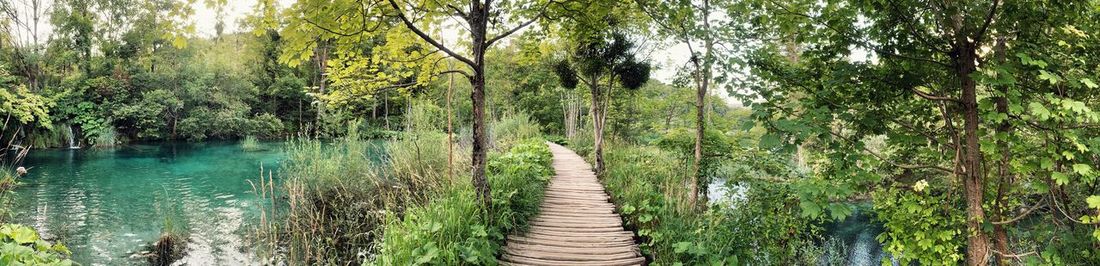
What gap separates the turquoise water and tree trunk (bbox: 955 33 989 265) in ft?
19.5

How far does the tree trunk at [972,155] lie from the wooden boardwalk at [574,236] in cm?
214

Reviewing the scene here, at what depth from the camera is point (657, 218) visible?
4.68 metres

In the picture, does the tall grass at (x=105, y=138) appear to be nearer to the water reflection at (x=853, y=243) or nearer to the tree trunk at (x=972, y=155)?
the water reflection at (x=853, y=243)

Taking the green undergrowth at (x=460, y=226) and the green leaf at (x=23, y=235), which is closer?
the green leaf at (x=23, y=235)

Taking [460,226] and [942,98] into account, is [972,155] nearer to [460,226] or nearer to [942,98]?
[942,98]

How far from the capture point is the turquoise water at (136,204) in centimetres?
586

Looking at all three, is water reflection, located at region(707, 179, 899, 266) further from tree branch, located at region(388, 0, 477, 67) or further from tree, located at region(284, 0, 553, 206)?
tree branch, located at region(388, 0, 477, 67)

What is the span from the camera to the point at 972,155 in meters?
2.56

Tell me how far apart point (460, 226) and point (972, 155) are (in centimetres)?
329

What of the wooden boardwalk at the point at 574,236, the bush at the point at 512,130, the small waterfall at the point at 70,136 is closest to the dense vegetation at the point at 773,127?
the wooden boardwalk at the point at 574,236

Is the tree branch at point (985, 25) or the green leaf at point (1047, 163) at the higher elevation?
the tree branch at point (985, 25)

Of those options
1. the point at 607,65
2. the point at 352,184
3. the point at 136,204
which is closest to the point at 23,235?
the point at 352,184

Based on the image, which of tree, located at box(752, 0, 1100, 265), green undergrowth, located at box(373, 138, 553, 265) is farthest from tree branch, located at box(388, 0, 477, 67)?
tree, located at box(752, 0, 1100, 265)

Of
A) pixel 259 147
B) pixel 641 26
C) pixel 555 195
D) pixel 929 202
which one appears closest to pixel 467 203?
pixel 555 195
